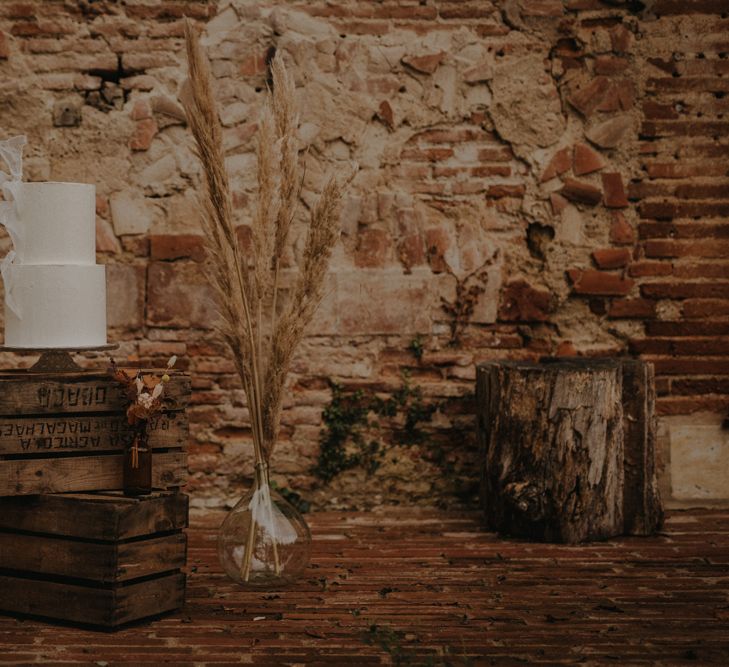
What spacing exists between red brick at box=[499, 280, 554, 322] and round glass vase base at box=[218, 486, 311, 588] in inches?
56.2

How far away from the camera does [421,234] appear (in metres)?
3.63

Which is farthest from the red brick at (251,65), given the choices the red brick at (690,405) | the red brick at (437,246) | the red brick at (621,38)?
the red brick at (690,405)

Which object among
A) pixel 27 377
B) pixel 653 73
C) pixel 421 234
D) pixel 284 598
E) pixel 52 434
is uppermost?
pixel 653 73

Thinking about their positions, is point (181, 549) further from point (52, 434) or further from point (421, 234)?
point (421, 234)

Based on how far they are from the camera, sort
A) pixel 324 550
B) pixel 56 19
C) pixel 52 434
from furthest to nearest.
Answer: pixel 56 19, pixel 324 550, pixel 52 434

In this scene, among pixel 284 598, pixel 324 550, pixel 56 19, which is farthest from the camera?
pixel 56 19

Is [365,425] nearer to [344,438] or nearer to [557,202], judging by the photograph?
[344,438]

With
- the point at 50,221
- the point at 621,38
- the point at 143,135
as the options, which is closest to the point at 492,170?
the point at 621,38

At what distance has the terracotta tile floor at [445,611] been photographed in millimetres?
2080

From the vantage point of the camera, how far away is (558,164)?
3.64 meters

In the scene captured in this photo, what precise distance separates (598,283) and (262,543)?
5.86 feet

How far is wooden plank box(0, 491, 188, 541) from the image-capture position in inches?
88.0

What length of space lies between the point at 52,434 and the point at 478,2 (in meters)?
2.34

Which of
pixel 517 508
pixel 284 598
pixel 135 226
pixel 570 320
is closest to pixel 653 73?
pixel 570 320
